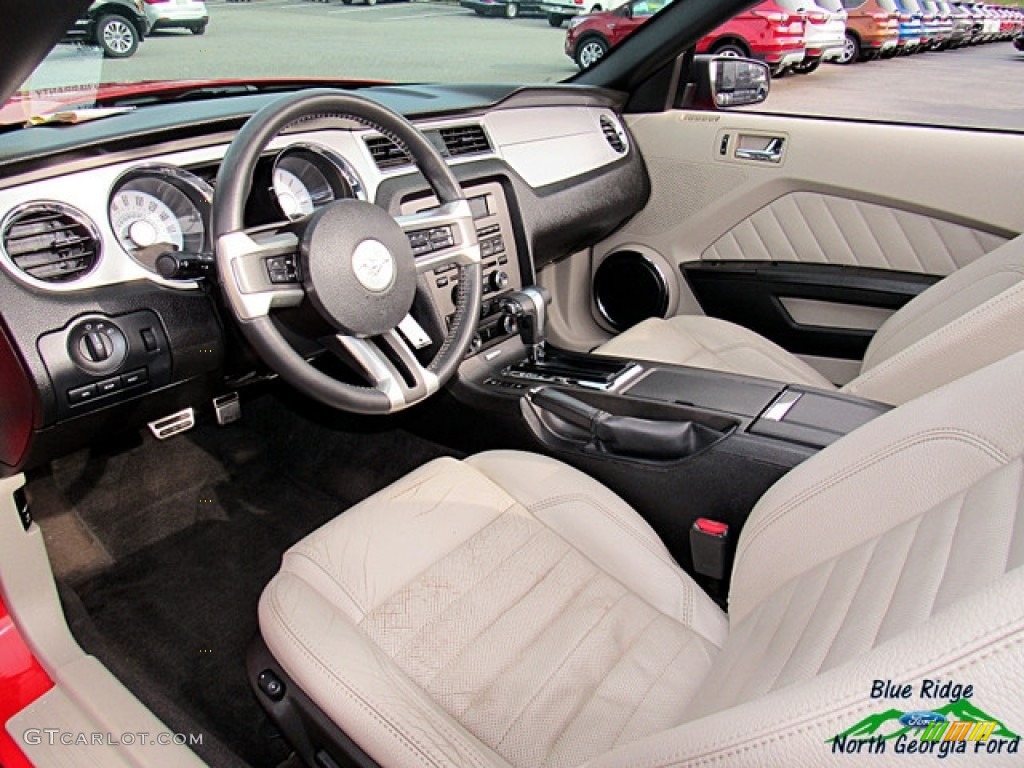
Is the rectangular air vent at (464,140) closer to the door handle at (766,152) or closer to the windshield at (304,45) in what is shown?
the windshield at (304,45)

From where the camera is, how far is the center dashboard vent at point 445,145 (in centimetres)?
175

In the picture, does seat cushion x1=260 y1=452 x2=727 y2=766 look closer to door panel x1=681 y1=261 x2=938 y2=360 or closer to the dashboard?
the dashboard

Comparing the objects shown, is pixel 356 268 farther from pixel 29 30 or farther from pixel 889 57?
pixel 889 57

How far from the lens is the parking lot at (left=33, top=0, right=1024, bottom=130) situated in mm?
1827

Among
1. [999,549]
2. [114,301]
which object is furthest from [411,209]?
[999,549]

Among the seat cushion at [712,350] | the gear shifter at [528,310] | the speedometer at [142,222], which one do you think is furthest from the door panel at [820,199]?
the speedometer at [142,222]

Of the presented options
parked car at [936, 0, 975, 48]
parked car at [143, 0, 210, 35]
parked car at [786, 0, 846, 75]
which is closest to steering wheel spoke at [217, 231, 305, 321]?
parked car at [143, 0, 210, 35]

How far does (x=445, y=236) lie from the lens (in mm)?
1442

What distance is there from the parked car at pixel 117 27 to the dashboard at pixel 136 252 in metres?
0.12

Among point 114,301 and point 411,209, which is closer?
point 114,301

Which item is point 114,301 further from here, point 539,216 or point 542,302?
point 539,216

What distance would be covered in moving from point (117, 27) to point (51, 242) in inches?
16.8

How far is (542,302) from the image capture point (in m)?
1.86

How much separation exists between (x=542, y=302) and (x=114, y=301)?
87 centimetres
